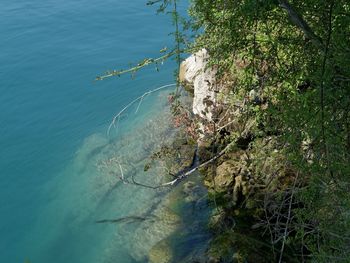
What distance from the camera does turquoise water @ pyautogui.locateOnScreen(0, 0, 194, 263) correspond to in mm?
11062

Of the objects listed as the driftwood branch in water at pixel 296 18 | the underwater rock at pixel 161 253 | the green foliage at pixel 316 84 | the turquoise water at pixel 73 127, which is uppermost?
the driftwood branch in water at pixel 296 18

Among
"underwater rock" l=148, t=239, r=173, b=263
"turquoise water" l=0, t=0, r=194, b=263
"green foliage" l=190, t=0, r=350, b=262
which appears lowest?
"underwater rock" l=148, t=239, r=173, b=263

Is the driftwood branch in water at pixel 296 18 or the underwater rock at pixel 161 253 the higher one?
the driftwood branch in water at pixel 296 18

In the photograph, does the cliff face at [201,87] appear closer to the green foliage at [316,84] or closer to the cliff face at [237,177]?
the cliff face at [237,177]

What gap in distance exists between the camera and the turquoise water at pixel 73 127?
1106 centimetres

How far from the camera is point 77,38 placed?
20625mm

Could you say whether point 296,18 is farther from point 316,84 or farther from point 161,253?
point 161,253

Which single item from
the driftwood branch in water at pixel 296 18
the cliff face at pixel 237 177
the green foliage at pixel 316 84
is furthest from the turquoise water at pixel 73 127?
the driftwood branch in water at pixel 296 18

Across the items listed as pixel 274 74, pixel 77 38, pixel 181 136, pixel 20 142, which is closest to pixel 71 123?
pixel 20 142

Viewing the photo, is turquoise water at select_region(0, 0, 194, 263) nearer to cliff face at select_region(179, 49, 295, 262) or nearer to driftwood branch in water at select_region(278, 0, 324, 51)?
cliff face at select_region(179, 49, 295, 262)

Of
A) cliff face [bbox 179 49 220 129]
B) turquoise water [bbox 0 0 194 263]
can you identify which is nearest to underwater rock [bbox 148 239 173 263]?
turquoise water [bbox 0 0 194 263]

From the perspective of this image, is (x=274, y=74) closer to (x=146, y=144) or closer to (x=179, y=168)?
(x=179, y=168)

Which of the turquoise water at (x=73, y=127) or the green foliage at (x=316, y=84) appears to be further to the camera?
the turquoise water at (x=73, y=127)

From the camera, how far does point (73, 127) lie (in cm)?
1526
